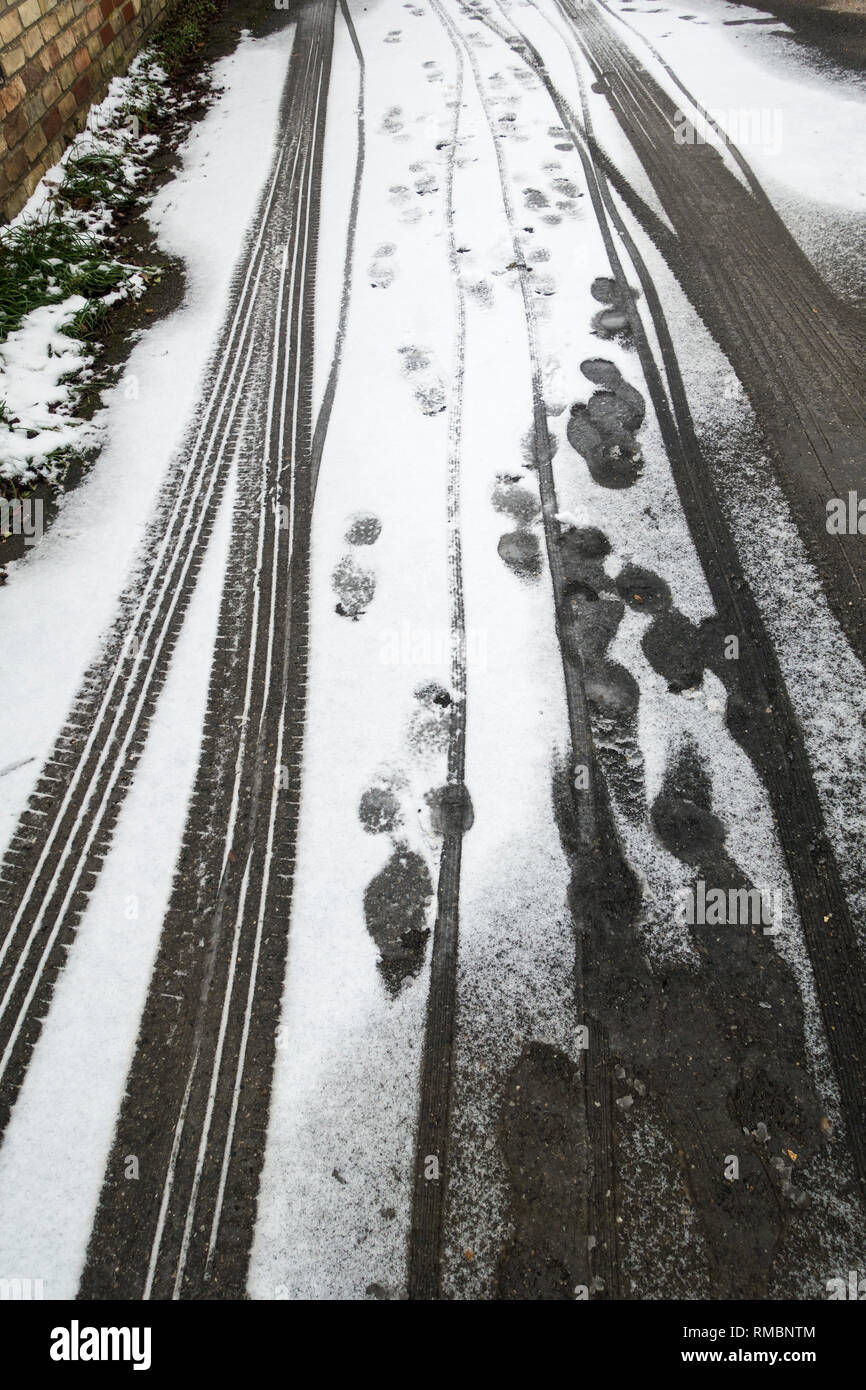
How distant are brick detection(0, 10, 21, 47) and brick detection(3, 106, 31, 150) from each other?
1.29ft

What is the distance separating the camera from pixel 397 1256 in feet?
7.11

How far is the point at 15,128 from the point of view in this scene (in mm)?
5359

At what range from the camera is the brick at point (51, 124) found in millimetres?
5766

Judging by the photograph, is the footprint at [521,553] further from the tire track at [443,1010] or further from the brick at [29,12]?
the brick at [29,12]

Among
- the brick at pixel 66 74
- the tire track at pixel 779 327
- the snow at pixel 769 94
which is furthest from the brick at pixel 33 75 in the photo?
the snow at pixel 769 94

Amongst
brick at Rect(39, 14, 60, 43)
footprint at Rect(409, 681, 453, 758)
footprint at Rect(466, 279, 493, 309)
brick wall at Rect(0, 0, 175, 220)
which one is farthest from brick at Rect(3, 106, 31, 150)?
footprint at Rect(409, 681, 453, 758)

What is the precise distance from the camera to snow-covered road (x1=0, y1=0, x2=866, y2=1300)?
224 centimetres

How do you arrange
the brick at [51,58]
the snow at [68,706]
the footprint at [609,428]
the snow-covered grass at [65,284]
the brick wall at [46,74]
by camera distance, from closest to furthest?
the snow at [68,706]
the footprint at [609,428]
the snow-covered grass at [65,284]
the brick wall at [46,74]
the brick at [51,58]

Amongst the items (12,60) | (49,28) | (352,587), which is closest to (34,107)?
(12,60)

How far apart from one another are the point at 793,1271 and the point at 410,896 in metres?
1.61

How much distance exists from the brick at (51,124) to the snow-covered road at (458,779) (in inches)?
72.1

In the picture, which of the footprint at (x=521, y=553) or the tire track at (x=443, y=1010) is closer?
the tire track at (x=443, y=1010)
